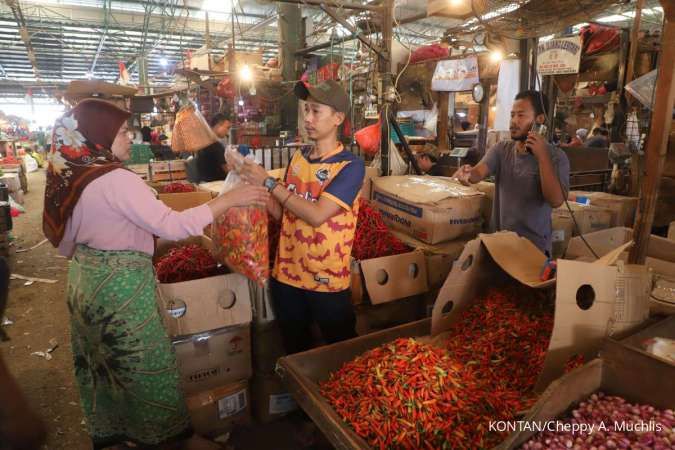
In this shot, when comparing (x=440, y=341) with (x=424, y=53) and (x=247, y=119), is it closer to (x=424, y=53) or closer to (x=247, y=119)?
(x=424, y=53)

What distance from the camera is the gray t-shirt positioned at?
2.73m

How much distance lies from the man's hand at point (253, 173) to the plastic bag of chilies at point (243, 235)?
3cm

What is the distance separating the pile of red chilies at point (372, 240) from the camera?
2895 millimetres

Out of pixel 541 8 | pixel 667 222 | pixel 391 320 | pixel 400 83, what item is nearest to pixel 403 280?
pixel 391 320

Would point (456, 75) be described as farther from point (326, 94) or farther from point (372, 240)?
point (326, 94)

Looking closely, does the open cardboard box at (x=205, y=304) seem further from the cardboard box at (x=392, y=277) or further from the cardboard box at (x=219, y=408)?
the cardboard box at (x=392, y=277)

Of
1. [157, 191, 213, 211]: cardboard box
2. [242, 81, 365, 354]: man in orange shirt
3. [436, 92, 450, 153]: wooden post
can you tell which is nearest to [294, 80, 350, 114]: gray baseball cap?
[242, 81, 365, 354]: man in orange shirt

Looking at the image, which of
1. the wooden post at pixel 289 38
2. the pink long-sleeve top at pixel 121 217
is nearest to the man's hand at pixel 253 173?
the pink long-sleeve top at pixel 121 217

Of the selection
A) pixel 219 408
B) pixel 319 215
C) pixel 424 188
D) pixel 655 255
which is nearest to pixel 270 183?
pixel 319 215

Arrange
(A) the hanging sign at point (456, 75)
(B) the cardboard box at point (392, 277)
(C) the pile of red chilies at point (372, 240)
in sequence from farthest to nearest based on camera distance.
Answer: (A) the hanging sign at point (456, 75), (C) the pile of red chilies at point (372, 240), (B) the cardboard box at point (392, 277)

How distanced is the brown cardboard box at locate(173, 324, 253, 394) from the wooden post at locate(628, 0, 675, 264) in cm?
216

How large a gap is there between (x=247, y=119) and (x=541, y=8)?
7493mm

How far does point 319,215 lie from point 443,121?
23.8 ft

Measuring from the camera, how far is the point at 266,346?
2.68 m
